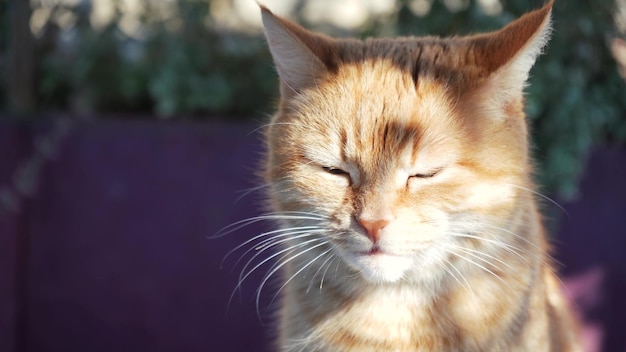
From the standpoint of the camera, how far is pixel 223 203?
358cm

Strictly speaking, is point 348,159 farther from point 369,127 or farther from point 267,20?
point 267,20

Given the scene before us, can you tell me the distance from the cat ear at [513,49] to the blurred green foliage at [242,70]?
1261mm

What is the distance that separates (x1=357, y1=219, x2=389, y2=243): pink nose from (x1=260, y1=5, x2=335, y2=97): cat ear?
0.45m

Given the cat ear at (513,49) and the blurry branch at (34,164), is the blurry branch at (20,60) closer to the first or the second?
the blurry branch at (34,164)

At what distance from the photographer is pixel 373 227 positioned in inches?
65.9

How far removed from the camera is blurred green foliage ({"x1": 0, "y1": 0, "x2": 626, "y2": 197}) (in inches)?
128

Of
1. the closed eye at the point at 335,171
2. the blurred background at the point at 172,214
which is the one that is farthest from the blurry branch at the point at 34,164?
the closed eye at the point at 335,171

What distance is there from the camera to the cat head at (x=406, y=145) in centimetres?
172

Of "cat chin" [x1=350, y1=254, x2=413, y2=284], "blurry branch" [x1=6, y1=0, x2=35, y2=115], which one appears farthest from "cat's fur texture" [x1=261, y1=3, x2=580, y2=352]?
"blurry branch" [x1=6, y1=0, x2=35, y2=115]

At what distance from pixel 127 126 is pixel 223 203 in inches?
23.6

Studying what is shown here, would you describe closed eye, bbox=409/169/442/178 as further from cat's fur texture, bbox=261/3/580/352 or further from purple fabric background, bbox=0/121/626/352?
purple fabric background, bbox=0/121/626/352

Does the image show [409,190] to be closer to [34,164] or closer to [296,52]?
[296,52]

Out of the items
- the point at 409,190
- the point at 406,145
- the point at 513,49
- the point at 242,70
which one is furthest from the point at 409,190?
the point at 242,70

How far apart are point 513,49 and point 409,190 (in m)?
0.41
